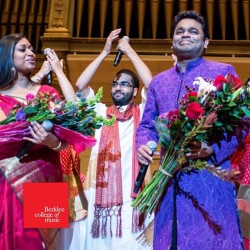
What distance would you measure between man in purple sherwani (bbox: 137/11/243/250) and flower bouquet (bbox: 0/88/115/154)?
331 millimetres

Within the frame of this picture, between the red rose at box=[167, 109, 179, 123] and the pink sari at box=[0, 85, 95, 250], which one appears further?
the pink sari at box=[0, 85, 95, 250]

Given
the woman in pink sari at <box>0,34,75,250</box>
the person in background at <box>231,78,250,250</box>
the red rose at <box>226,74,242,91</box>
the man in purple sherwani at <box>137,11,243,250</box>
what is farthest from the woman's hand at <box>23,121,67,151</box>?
the person in background at <box>231,78,250,250</box>

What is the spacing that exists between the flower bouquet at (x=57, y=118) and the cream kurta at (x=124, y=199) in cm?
68

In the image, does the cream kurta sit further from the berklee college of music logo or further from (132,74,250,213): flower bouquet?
(132,74,250,213): flower bouquet

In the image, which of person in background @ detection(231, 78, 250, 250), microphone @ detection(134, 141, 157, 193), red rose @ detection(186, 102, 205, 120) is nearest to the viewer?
red rose @ detection(186, 102, 205, 120)

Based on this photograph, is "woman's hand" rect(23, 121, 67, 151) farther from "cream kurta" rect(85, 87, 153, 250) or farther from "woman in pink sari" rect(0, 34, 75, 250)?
"cream kurta" rect(85, 87, 153, 250)

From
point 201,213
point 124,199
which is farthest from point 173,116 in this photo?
point 124,199

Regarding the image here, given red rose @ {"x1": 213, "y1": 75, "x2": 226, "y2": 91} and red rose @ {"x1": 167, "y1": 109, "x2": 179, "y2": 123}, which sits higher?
red rose @ {"x1": 213, "y1": 75, "x2": 226, "y2": 91}

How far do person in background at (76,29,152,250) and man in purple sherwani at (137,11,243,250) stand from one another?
881 millimetres

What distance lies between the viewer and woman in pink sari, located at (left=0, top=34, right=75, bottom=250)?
220 centimetres

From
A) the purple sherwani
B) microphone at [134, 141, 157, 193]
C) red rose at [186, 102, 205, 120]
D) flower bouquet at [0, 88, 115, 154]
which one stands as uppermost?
flower bouquet at [0, 88, 115, 154]

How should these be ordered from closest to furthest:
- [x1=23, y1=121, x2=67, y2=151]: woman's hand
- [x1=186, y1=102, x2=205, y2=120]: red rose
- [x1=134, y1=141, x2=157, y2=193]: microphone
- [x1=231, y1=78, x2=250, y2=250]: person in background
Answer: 1. [x1=186, y1=102, x2=205, y2=120]: red rose
2. [x1=134, y1=141, x2=157, y2=193]: microphone
3. [x1=23, y1=121, x2=67, y2=151]: woman's hand
4. [x1=231, y1=78, x2=250, y2=250]: person in background

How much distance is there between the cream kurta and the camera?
2.76 metres

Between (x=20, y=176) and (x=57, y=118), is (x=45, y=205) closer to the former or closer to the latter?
(x=20, y=176)
